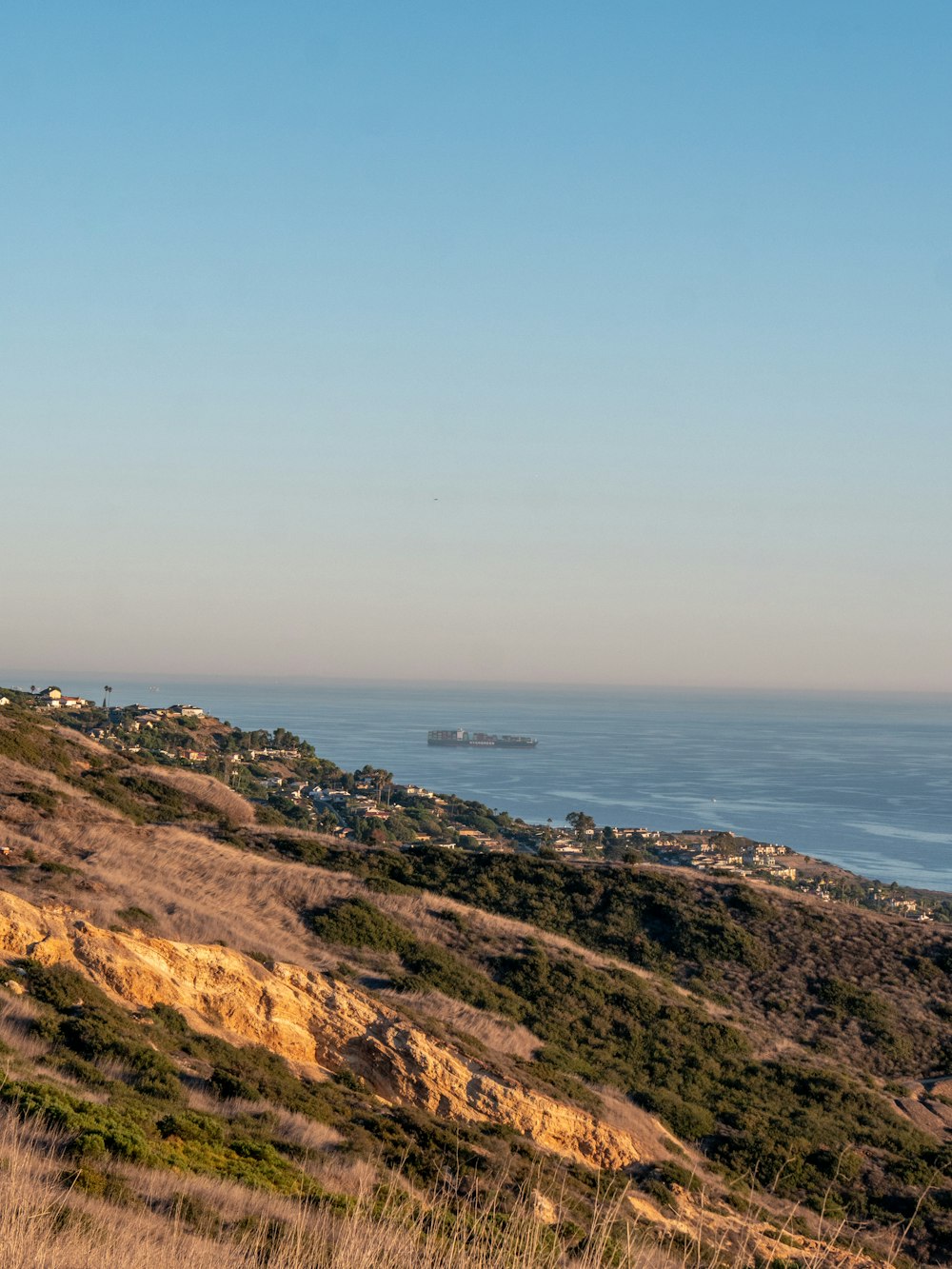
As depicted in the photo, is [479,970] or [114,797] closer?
[479,970]

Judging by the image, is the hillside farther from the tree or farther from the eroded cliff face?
the tree

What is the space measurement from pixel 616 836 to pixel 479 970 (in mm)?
71995

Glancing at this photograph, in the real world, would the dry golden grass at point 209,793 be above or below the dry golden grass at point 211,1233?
below

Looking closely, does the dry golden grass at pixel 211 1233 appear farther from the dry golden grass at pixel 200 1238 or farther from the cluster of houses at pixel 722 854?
the cluster of houses at pixel 722 854

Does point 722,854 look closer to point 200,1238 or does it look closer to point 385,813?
point 385,813

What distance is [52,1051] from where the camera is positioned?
41.6 feet

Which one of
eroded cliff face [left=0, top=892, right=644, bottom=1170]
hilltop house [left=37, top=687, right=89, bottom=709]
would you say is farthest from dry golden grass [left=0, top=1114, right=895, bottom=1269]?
hilltop house [left=37, top=687, right=89, bottom=709]

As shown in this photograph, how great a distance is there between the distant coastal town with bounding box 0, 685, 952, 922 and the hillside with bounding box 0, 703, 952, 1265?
3295cm

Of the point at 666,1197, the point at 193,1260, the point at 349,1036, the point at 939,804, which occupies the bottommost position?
the point at 939,804

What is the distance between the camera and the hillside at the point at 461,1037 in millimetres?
10469

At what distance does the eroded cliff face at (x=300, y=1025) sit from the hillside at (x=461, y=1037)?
6 centimetres

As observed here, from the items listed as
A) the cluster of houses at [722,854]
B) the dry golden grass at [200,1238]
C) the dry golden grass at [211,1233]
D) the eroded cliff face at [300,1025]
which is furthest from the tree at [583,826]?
the dry golden grass at [200,1238]

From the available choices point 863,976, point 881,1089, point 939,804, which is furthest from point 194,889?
point 939,804

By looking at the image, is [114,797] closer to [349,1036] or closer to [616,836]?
[349,1036]
